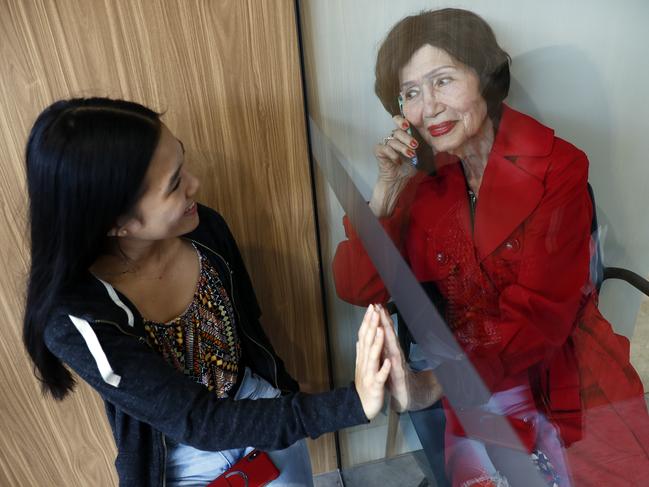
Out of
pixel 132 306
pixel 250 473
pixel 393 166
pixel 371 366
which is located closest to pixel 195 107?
pixel 132 306

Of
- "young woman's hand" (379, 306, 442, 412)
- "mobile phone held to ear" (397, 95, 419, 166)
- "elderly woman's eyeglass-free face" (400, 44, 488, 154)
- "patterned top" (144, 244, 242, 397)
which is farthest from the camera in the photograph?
"patterned top" (144, 244, 242, 397)

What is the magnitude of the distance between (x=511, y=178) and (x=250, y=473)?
88cm

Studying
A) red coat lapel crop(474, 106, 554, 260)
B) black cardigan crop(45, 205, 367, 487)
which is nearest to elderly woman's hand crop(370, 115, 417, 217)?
red coat lapel crop(474, 106, 554, 260)

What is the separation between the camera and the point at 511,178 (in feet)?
1.46

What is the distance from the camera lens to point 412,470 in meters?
0.87

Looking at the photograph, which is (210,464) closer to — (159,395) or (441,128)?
(159,395)

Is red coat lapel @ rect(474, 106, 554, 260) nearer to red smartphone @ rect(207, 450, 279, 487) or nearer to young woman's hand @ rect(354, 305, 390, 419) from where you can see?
young woman's hand @ rect(354, 305, 390, 419)

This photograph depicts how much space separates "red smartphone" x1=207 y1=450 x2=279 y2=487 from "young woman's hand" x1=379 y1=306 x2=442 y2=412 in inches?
17.6

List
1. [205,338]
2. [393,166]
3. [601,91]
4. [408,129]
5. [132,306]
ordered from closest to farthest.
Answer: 1. [601,91]
2. [408,129]
3. [393,166]
4. [132,306]
5. [205,338]

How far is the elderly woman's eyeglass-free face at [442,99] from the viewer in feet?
1.48

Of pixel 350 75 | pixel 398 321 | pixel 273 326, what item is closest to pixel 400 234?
pixel 398 321

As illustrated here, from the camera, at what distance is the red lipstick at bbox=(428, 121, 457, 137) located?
19.3 inches

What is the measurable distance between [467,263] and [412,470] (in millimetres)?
530

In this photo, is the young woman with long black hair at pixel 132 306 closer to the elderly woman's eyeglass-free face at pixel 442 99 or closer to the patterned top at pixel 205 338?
the patterned top at pixel 205 338
